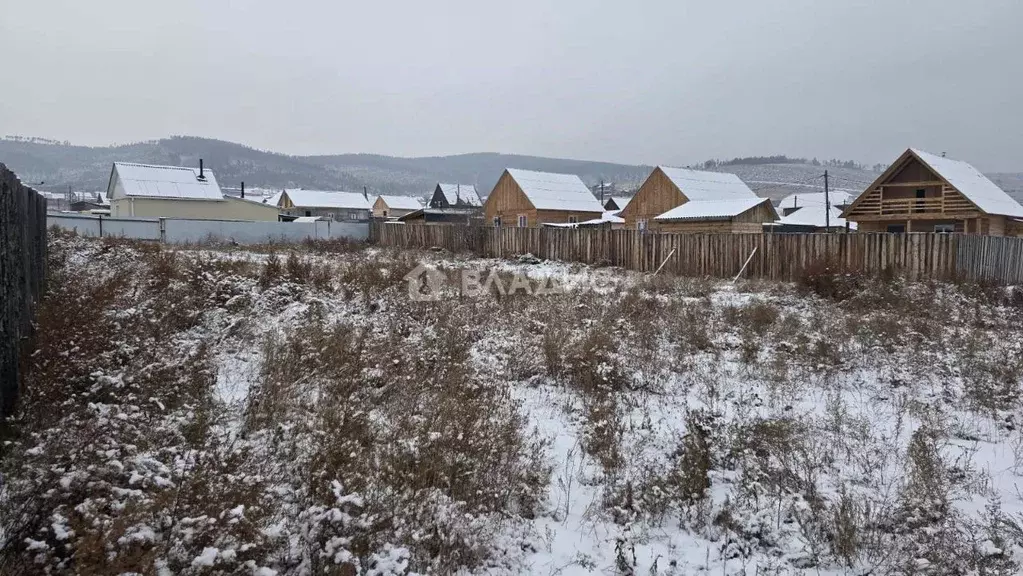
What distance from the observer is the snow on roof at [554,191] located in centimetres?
4131

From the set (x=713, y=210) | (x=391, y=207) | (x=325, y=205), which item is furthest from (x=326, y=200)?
(x=713, y=210)

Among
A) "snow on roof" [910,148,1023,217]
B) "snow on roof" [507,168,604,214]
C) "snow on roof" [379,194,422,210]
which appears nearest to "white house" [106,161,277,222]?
"snow on roof" [507,168,604,214]

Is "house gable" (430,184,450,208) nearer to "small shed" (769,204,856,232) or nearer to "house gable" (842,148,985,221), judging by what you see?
"small shed" (769,204,856,232)

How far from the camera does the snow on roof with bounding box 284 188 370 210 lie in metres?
75.0

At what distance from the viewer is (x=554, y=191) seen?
141ft

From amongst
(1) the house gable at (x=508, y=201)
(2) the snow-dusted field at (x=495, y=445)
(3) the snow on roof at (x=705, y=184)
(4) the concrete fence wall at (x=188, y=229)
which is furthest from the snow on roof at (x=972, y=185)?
(4) the concrete fence wall at (x=188, y=229)

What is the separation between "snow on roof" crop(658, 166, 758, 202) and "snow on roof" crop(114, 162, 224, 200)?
1206 inches

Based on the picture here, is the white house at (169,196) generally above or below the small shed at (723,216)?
above

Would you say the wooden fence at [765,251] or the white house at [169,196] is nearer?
the wooden fence at [765,251]

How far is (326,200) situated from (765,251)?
231ft

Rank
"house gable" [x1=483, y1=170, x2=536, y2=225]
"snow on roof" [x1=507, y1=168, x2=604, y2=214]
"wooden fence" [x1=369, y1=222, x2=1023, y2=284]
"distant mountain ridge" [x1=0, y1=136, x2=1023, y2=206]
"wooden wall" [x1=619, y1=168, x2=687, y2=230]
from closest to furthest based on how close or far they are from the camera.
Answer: "wooden fence" [x1=369, y1=222, x2=1023, y2=284] < "wooden wall" [x1=619, y1=168, x2=687, y2=230] < "house gable" [x1=483, y1=170, x2=536, y2=225] < "snow on roof" [x1=507, y1=168, x2=604, y2=214] < "distant mountain ridge" [x1=0, y1=136, x2=1023, y2=206]

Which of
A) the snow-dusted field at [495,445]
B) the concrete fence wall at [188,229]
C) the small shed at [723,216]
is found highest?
the small shed at [723,216]

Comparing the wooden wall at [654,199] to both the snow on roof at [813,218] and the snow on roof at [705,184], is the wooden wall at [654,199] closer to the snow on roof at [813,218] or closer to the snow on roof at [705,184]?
the snow on roof at [705,184]

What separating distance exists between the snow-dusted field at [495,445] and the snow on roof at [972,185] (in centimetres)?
2105
